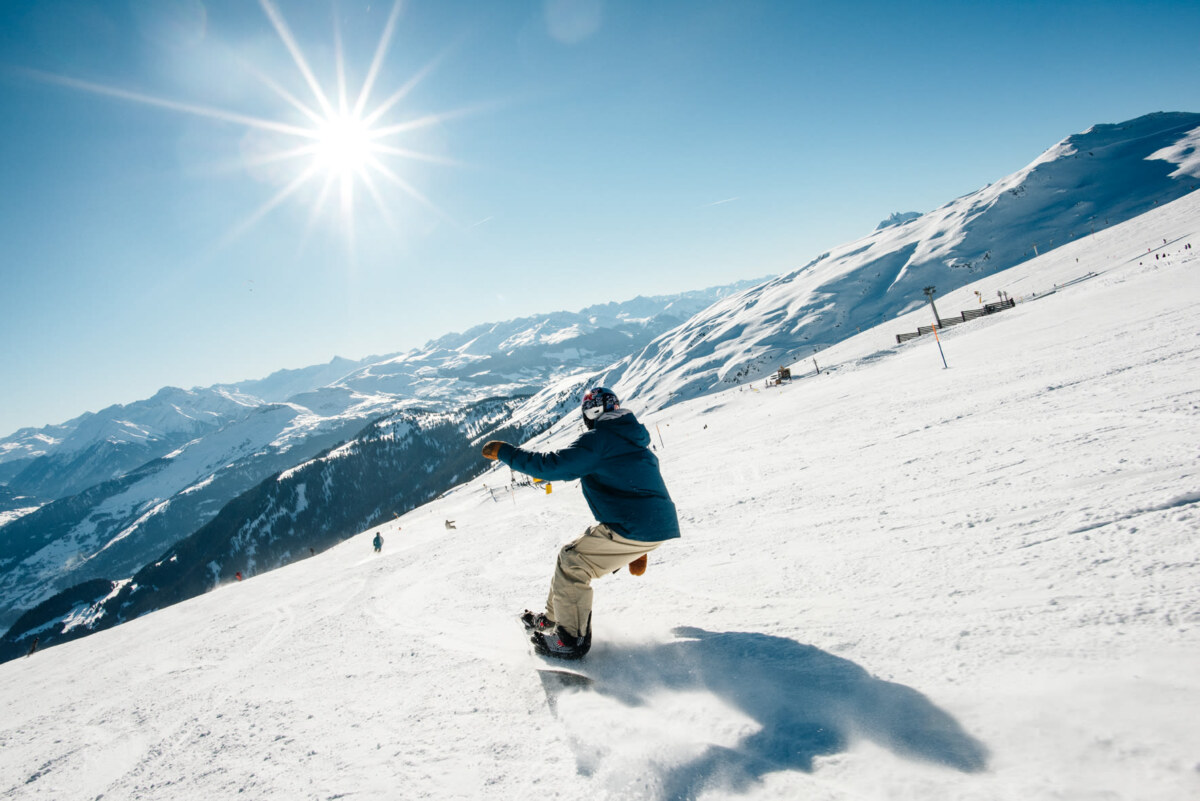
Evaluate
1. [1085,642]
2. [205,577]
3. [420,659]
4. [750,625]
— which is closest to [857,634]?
[750,625]

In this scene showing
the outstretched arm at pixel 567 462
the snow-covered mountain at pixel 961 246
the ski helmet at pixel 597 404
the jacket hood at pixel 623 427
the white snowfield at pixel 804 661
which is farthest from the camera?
the snow-covered mountain at pixel 961 246

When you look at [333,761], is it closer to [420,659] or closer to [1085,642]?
[420,659]

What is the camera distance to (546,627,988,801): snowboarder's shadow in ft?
8.23

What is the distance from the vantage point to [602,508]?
4.54 meters

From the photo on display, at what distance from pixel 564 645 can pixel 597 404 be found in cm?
222

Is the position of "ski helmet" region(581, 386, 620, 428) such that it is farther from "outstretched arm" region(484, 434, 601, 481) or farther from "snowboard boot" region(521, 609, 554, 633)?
"snowboard boot" region(521, 609, 554, 633)

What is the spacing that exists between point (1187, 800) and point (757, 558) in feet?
12.9

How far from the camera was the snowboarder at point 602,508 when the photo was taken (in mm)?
4453

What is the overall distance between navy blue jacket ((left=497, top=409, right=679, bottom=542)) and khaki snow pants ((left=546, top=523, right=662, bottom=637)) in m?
0.13

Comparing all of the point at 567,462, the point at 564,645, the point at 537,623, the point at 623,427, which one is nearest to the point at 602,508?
the point at 567,462

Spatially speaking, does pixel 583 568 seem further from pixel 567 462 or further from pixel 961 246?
pixel 961 246

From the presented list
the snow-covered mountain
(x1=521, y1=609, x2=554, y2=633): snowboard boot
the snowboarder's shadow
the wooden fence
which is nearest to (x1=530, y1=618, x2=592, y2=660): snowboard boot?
(x1=521, y1=609, x2=554, y2=633): snowboard boot

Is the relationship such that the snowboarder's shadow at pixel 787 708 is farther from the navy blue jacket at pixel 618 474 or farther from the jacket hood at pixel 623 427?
the jacket hood at pixel 623 427

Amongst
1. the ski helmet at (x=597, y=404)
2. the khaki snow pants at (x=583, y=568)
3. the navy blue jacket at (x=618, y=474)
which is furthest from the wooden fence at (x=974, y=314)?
the khaki snow pants at (x=583, y=568)
